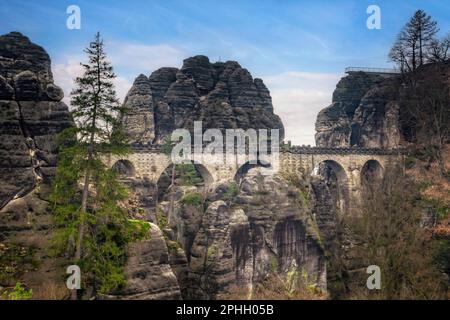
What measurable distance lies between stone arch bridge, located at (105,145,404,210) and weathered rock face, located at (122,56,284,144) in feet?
15.0

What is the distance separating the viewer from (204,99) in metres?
53.2

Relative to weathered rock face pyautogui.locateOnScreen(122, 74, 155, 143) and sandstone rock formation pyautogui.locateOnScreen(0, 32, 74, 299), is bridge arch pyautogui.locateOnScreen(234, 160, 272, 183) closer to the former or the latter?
weathered rock face pyautogui.locateOnScreen(122, 74, 155, 143)

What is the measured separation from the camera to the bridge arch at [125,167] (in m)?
45.4

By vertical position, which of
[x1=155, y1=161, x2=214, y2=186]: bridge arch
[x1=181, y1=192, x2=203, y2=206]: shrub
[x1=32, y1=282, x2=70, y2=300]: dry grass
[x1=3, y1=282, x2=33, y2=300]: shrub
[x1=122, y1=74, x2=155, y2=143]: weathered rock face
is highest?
[x1=122, y1=74, x2=155, y2=143]: weathered rock face

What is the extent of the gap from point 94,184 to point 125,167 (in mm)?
28127

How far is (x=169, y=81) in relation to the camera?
5741 centimetres

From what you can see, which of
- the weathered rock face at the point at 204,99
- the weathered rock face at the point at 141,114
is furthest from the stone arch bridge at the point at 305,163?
the weathered rock face at the point at 141,114

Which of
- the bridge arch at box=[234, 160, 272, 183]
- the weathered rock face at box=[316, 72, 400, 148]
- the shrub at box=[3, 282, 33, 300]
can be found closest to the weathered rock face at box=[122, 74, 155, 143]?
the bridge arch at box=[234, 160, 272, 183]

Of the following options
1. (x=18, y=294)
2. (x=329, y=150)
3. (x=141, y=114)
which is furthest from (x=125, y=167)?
(x=18, y=294)

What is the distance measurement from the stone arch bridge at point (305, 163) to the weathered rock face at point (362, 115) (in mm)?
2807

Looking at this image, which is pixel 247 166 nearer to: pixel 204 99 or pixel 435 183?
pixel 204 99

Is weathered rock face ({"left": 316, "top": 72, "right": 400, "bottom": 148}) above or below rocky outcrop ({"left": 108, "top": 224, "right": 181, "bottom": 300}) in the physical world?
above

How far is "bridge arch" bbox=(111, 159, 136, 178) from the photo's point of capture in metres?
45.4
